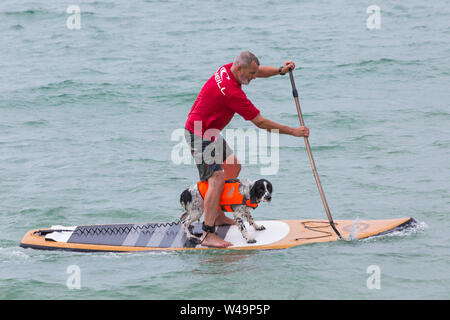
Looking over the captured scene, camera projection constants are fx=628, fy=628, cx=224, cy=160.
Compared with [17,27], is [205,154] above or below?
below

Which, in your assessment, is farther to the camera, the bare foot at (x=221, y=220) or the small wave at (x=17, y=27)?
the small wave at (x=17, y=27)

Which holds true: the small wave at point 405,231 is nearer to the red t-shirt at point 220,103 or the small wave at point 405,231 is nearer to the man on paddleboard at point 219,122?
the man on paddleboard at point 219,122

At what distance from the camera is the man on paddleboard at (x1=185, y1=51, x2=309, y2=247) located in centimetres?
713

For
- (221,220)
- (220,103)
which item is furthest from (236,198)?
(220,103)

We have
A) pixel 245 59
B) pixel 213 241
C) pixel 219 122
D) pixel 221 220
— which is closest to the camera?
pixel 245 59

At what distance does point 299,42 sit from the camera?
22.1m

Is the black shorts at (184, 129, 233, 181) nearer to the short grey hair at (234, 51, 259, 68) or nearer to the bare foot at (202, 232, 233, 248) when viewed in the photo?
the bare foot at (202, 232, 233, 248)

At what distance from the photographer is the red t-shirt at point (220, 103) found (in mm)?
7113

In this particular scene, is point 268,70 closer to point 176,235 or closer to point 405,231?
point 176,235

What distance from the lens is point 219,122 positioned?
7.39m

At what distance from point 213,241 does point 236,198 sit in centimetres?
62

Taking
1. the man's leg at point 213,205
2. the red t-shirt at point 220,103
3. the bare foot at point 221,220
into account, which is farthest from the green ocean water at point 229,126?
the red t-shirt at point 220,103

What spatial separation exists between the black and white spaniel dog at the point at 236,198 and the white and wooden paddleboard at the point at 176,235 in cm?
30
